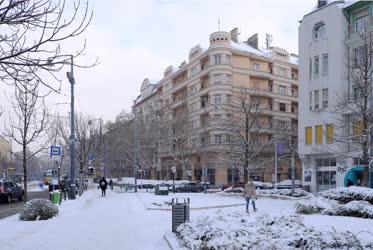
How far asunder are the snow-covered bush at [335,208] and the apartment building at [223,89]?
4277cm

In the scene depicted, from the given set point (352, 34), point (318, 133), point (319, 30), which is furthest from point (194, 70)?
point (352, 34)

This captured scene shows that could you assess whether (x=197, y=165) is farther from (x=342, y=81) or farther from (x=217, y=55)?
(x=342, y=81)

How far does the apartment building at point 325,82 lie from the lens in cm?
4572

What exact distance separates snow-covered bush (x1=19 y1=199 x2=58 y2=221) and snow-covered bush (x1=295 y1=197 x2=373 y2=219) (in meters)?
9.94

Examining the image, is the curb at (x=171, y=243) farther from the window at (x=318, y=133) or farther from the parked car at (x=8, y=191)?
the window at (x=318, y=133)

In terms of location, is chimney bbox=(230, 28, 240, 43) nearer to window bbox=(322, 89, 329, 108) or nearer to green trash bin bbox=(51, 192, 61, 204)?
window bbox=(322, 89, 329, 108)

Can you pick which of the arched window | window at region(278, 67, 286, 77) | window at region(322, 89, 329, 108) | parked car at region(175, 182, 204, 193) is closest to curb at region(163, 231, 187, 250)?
window at region(322, 89, 329, 108)

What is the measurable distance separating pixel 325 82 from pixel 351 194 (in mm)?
28607

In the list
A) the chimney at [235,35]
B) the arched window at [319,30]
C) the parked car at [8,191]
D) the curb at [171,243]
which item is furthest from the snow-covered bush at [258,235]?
the chimney at [235,35]

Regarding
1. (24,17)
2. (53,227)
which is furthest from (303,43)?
(24,17)

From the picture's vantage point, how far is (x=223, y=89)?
7244 cm


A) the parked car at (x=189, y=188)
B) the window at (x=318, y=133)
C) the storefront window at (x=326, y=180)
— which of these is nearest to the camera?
the storefront window at (x=326, y=180)

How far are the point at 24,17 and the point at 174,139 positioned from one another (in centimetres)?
6051

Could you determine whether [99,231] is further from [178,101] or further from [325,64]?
[178,101]
